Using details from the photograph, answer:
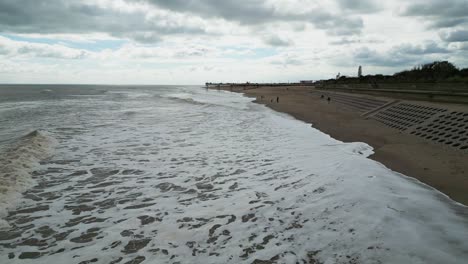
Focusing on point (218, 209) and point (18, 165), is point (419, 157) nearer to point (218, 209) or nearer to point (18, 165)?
point (218, 209)

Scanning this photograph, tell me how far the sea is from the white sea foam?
0.05m

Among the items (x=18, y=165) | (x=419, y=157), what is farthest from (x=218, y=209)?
(x=419, y=157)

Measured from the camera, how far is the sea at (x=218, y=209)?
4578mm

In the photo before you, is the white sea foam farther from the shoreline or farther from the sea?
the shoreline

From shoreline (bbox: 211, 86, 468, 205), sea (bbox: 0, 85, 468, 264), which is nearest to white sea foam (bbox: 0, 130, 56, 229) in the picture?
sea (bbox: 0, 85, 468, 264)

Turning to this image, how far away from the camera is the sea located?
15.0 feet

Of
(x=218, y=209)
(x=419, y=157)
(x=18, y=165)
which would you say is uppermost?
(x=18, y=165)

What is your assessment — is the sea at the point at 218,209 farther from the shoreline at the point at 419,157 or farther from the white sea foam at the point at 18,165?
the shoreline at the point at 419,157

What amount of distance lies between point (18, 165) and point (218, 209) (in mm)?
7481

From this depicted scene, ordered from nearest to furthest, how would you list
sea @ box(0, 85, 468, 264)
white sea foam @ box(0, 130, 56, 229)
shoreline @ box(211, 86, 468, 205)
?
sea @ box(0, 85, 468, 264) → white sea foam @ box(0, 130, 56, 229) → shoreline @ box(211, 86, 468, 205)

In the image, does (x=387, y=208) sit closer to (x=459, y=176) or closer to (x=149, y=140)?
(x=459, y=176)

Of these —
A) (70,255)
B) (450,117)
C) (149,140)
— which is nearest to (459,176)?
(450,117)

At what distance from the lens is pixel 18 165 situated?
9109mm

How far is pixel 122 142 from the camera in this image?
44.2 feet
